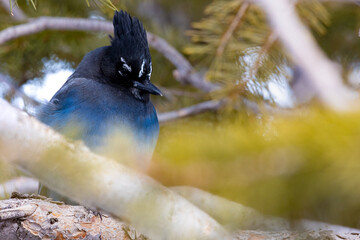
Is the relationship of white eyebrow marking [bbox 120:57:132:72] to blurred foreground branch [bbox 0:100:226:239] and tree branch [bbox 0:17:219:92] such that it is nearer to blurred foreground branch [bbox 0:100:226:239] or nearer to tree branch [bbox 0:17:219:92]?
tree branch [bbox 0:17:219:92]

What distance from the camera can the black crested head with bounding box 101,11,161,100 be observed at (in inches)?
104

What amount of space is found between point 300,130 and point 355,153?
0.30 feet

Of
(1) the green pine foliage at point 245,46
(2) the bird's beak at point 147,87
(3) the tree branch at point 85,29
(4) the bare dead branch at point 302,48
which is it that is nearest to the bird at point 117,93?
(2) the bird's beak at point 147,87

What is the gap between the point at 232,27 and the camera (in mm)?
2803

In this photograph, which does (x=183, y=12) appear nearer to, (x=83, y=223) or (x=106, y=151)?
(x=83, y=223)

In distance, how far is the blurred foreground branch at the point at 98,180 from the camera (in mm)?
816

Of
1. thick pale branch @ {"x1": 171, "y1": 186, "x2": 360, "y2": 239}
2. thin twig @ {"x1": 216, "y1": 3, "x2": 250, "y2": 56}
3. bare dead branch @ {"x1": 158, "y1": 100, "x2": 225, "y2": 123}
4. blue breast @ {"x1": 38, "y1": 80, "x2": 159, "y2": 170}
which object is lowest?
bare dead branch @ {"x1": 158, "y1": 100, "x2": 225, "y2": 123}

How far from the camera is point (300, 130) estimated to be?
0.72m

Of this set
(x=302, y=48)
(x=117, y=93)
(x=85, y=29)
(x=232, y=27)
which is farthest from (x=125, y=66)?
(x=302, y=48)

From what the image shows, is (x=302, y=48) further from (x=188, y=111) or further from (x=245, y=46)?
(x=188, y=111)

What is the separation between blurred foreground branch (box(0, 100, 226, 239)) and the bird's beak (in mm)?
1778

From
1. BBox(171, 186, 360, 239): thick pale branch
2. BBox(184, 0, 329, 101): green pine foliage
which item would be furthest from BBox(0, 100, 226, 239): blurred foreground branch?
BBox(184, 0, 329, 101): green pine foliage

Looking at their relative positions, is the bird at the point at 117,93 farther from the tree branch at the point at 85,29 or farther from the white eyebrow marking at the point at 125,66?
the tree branch at the point at 85,29

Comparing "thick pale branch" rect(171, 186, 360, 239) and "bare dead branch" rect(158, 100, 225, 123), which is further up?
"thick pale branch" rect(171, 186, 360, 239)
